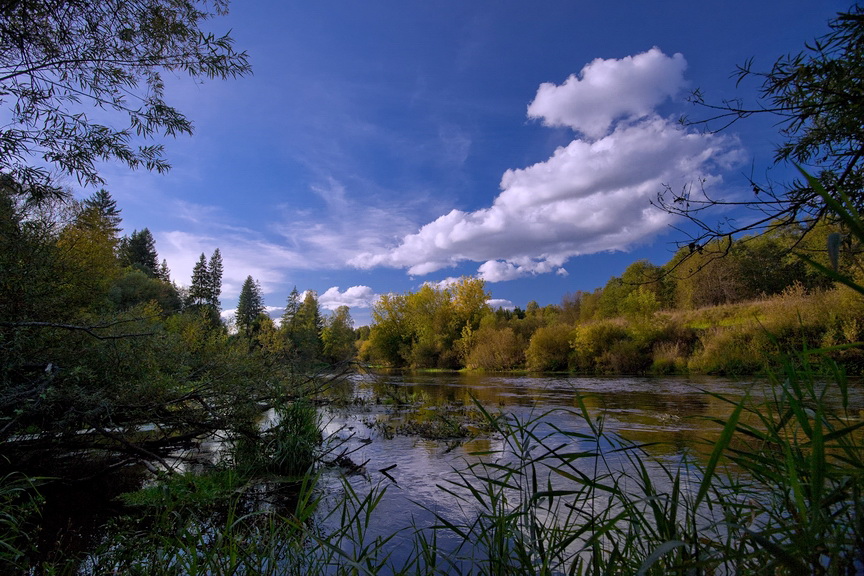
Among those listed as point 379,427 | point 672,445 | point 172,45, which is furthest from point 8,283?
point 672,445

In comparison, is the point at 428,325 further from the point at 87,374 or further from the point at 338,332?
the point at 87,374

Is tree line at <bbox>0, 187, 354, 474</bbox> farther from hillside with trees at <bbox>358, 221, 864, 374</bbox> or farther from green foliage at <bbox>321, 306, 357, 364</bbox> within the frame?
green foliage at <bbox>321, 306, 357, 364</bbox>

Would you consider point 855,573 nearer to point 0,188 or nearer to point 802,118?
point 802,118

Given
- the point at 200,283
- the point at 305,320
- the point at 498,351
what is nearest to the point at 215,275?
the point at 200,283

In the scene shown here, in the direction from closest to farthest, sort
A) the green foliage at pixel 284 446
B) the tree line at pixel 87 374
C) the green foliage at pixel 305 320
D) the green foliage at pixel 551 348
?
the tree line at pixel 87 374
the green foliage at pixel 284 446
the green foliage at pixel 551 348
the green foliage at pixel 305 320

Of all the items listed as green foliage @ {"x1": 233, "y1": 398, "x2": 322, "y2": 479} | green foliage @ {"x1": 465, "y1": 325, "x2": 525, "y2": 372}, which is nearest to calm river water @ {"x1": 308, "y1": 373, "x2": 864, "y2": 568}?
green foliage @ {"x1": 233, "y1": 398, "x2": 322, "y2": 479}

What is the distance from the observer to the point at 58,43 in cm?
504

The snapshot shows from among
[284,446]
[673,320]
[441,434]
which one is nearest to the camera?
[284,446]

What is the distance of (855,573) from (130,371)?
234 inches

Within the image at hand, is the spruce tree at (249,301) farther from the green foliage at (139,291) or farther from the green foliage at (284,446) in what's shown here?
the green foliage at (284,446)

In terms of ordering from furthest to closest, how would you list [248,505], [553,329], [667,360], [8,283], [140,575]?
[553,329] → [667,360] → [8,283] → [248,505] → [140,575]

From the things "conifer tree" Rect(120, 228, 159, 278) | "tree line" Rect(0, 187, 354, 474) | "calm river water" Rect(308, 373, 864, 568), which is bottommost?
"calm river water" Rect(308, 373, 864, 568)

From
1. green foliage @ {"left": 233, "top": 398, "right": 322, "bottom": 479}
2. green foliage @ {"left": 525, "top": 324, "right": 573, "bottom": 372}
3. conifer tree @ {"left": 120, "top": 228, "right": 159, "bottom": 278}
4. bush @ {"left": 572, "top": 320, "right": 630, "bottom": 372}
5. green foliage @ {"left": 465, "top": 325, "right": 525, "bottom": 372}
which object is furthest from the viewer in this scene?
A: conifer tree @ {"left": 120, "top": 228, "right": 159, "bottom": 278}

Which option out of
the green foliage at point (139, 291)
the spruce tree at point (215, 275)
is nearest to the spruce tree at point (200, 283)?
the spruce tree at point (215, 275)
